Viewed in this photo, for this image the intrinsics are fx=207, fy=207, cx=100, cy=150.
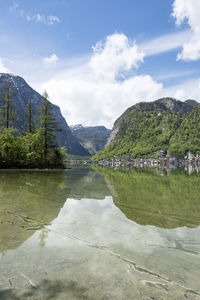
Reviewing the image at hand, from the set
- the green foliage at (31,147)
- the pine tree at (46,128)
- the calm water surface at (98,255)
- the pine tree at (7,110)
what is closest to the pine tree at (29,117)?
the green foliage at (31,147)

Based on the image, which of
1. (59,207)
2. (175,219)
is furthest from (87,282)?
(59,207)

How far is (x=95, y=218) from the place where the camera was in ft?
28.2

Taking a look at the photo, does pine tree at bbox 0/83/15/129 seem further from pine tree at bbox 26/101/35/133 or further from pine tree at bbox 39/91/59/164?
pine tree at bbox 39/91/59/164

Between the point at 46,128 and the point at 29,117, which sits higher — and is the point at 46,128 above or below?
below

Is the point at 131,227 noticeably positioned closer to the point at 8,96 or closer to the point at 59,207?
the point at 59,207

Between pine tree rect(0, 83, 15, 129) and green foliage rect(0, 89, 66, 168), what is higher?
pine tree rect(0, 83, 15, 129)

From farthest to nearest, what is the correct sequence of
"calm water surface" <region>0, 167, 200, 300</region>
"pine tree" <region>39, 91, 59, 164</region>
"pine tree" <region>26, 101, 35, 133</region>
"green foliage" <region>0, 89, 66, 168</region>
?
1. "pine tree" <region>26, 101, 35, 133</region>
2. "pine tree" <region>39, 91, 59, 164</region>
3. "green foliage" <region>0, 89, 66, 168</region>
4. "calm water surface" <region>0, 167, 200, 300</region>

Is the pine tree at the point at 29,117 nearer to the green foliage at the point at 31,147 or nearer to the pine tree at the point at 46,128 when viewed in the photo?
the green foliage at the point at 31,147

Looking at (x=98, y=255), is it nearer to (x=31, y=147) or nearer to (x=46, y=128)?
(x=31, y=147)

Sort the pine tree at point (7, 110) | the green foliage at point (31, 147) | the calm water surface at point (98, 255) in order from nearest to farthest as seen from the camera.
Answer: the calm water surface at point (98, 255) < the green foliage at point (31, 147) < the pine tree at point (7, 110)

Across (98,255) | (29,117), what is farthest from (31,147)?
(98,255)

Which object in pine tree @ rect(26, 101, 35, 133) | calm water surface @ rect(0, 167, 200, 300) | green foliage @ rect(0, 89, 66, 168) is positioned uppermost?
pine tree @ rect(26, 101, 35, 133)

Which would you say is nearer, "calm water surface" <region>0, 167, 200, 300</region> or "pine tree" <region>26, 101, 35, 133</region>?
"calm water surface" <region>0, 167, 200, 300</region>


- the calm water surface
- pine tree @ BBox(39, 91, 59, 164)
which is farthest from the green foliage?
the calm water surface
